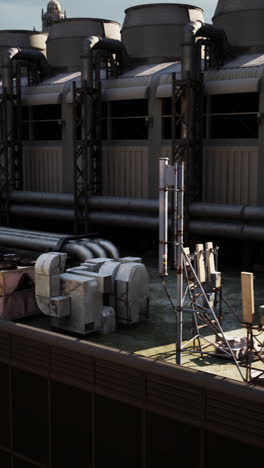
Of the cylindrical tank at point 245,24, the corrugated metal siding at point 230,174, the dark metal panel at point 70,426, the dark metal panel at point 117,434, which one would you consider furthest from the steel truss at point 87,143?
the dark metal panel at point 117,434

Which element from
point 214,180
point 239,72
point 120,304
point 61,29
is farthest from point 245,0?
point 120,304

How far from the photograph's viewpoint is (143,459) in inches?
331

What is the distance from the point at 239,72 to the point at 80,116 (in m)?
9.28

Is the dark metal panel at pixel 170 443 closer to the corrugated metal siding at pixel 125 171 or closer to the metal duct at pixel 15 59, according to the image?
the corrugated metal siding at pixel 125 171

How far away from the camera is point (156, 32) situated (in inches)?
1281

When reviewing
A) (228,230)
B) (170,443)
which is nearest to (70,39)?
(228,230)

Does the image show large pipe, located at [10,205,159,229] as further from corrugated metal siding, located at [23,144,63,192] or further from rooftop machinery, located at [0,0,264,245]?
corrugated metal siding, located at [23,144,63,192]

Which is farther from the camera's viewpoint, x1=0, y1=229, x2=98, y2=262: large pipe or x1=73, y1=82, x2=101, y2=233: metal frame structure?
x1=73, y1=82, x2=101, y2=233: metal frame structure

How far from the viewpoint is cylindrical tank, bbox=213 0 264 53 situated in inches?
1136

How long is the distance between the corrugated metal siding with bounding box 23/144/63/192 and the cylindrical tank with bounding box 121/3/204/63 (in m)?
7.30

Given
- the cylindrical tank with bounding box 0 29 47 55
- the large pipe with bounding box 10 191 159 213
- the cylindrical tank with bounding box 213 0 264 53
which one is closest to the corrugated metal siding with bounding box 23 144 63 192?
the large pipe with bounding box 10 191 159 213

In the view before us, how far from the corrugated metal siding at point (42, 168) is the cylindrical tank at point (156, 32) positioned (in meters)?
7.30

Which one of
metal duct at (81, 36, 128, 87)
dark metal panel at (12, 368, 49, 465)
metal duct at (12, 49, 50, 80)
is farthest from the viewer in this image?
metal duct at (12, 49, 50, 80)

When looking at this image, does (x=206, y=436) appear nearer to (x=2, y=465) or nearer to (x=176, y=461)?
(x=176, y=461)
